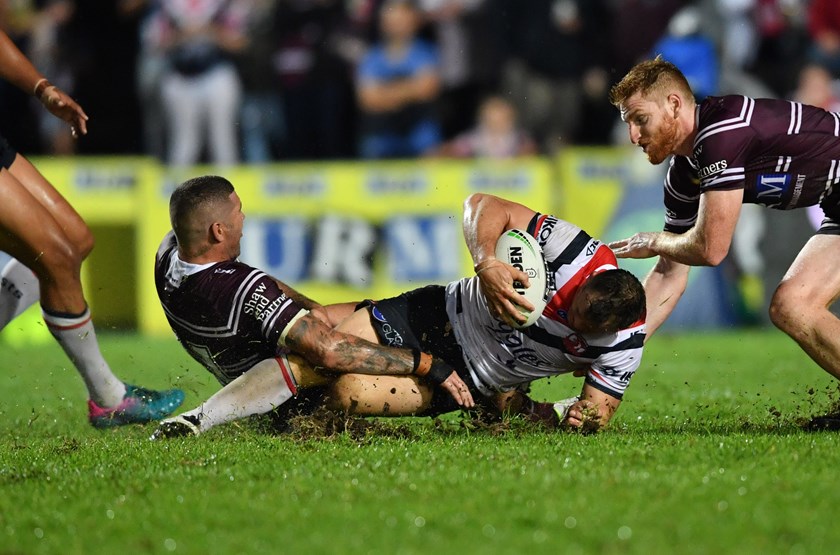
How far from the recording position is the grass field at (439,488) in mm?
3807

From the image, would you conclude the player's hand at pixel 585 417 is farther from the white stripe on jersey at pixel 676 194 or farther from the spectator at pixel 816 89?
the spectator at pixel 816 89

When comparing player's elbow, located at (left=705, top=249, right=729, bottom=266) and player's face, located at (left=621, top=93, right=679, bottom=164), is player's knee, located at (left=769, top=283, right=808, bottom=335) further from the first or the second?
player's face, located at (left=621, top=93, right=679, bottom=164)

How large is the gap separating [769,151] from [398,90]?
8.57 m

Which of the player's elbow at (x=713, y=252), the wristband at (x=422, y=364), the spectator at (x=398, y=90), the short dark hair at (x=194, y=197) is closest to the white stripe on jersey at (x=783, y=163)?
the player's elbow at (x=713, y=252)

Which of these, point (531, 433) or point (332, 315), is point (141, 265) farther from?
point (531, 433)

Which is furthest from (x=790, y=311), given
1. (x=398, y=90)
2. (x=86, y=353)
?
A: (x=398, y=90)

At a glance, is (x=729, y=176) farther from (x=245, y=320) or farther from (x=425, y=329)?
(x=245, y=320)

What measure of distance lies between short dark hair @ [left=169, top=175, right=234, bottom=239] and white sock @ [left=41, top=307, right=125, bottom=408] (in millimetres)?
1000

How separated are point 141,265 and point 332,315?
6.92 metres

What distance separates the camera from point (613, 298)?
18.4 ft

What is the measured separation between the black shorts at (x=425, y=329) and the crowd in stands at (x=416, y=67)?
7.32 meters

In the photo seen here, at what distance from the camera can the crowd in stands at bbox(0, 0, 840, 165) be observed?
551 inches

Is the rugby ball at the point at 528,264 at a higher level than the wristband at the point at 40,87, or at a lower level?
lower

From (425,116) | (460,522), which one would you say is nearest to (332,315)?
(460,522)
